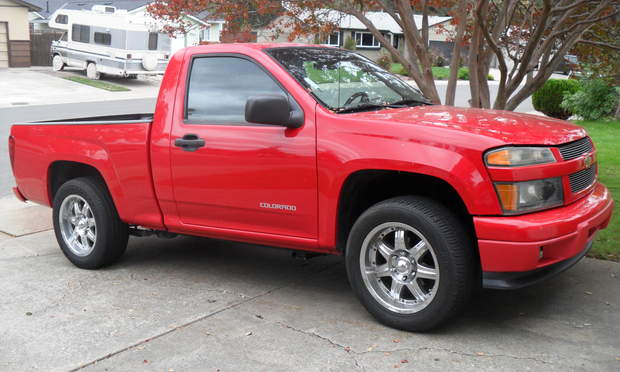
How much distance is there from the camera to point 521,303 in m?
5.18

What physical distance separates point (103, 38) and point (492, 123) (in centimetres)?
3007

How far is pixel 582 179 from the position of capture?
4.79 m

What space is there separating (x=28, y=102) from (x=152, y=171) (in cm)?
2077

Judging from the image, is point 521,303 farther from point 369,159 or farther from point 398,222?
point 369,159

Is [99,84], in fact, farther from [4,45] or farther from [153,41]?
[4,45]

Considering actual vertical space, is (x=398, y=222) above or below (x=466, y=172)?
below

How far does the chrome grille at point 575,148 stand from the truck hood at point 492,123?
0.04 m

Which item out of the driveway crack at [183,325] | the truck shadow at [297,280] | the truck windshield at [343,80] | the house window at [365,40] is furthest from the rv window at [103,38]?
the house window at [365,40]

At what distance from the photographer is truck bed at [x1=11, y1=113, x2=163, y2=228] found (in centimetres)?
574

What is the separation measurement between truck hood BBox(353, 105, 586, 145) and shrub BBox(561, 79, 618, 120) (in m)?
16.0

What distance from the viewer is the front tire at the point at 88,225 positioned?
20.0 feet

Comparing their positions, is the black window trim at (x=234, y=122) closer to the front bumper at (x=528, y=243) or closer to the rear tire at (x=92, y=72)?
the front bumper at (x=528, y=243)

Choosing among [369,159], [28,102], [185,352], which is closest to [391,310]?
[369,159]

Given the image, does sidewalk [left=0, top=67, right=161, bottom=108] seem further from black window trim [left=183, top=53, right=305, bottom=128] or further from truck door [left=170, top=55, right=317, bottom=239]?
truck door [left=170, top=55, right=317, bottom=239]
